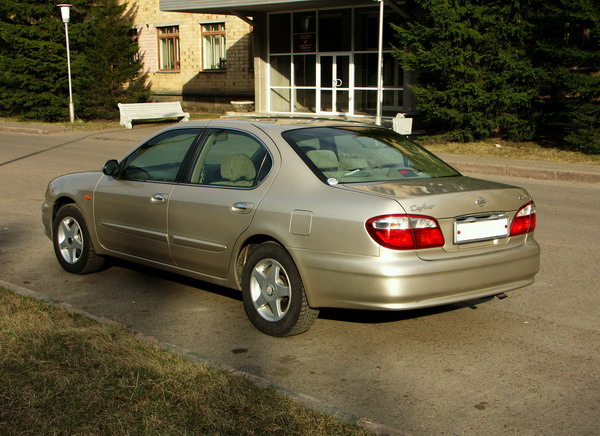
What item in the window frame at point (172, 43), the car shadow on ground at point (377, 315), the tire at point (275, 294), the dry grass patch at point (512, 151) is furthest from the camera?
the window frame at point (172, 43)

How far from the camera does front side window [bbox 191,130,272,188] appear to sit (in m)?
5.56

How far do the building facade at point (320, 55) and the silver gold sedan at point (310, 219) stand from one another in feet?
66.6

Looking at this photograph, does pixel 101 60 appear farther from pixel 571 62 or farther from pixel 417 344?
pixel 417 344

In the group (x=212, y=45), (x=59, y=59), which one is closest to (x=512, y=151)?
(x=59, y=59)

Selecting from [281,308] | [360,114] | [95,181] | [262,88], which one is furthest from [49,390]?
[262,88]

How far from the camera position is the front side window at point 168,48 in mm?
37156

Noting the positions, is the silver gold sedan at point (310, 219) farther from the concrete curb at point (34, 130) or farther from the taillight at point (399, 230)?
the concrete curb at point (34, 130)

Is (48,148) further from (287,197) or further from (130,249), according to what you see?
(287,197)

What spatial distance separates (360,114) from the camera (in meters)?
29.0

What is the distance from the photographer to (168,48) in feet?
123

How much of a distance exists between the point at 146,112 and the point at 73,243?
2352 centimetres

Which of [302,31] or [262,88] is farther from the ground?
[302,31]

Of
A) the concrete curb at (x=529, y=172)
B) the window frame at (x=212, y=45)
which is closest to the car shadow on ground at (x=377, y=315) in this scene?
the concrete curb at (x=529, y=172)

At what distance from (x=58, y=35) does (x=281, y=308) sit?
90.9 ft
